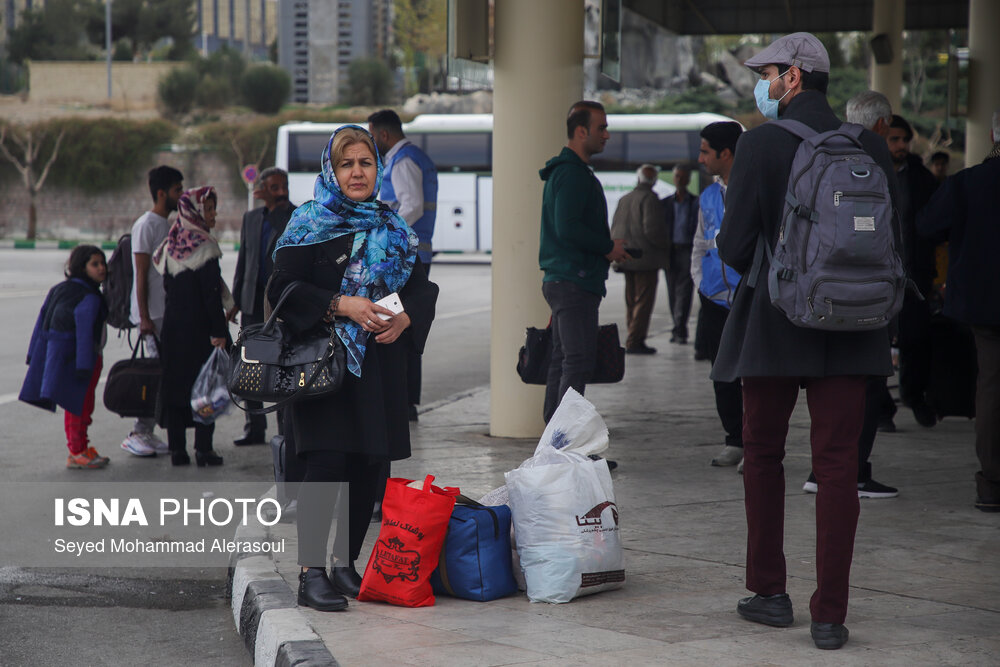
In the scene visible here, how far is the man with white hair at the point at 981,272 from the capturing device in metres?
6.05

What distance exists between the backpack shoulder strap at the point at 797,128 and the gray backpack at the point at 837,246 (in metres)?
0.07

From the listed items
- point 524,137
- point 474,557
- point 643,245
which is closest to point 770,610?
point 474,557

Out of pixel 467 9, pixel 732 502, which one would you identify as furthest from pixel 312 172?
pixel 732 502

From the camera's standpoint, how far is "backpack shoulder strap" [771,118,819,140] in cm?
394

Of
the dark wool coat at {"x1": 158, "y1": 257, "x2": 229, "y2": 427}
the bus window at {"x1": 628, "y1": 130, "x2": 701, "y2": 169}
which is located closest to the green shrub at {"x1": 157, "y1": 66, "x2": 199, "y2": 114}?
the bus window at {"x1": 628, "y1": 130, "x2": 701, "y2": 169}

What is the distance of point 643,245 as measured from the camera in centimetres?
1429

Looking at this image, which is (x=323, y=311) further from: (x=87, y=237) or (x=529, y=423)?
(x=87, y=237)

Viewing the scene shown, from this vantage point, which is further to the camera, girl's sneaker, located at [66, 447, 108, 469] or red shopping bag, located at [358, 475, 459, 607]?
girl's sneaker, located at [66, 447, 108, 469]

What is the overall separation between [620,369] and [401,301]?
3132 mm

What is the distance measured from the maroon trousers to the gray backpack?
313mm

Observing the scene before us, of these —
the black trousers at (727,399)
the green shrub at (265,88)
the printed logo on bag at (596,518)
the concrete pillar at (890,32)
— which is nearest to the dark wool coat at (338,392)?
the printed logo on bag at (596,518)

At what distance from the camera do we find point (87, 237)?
164 ft

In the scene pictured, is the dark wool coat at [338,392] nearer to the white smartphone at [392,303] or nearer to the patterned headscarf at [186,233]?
the white smartphone at [392,303]

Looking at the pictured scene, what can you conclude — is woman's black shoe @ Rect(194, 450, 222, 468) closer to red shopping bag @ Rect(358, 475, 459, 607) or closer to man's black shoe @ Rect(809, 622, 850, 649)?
red shopping bag @ Rect(358, 475, 459, 607)
